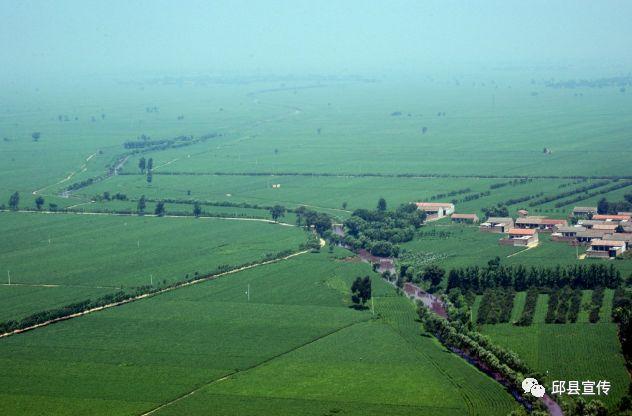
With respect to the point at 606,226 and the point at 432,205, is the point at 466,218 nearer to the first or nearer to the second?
the point at 432,205

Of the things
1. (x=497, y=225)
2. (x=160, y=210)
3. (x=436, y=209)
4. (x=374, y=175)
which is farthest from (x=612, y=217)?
(x=160, y=210)

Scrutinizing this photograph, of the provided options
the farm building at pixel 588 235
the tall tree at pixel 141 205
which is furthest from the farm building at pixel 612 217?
the tall tree at pixel 141 205

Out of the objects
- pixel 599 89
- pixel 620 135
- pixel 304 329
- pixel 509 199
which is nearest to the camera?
pixel 304 329

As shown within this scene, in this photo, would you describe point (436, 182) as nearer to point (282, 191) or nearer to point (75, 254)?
point (282, 191)

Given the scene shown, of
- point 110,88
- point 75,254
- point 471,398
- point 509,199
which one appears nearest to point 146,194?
point 75,254

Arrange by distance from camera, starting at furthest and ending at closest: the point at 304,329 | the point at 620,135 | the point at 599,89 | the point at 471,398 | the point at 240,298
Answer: the point at 599,89, the point at 620,135, the point at 240,298, the point at 304,329, the point at 471,398

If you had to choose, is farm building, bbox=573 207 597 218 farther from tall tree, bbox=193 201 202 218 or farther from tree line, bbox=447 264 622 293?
tall tree, bbox=193 201 202 218

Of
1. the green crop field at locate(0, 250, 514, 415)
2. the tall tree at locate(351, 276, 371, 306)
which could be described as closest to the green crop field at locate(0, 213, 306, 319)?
the green crop field at locate(0, 250, 514, 415)
